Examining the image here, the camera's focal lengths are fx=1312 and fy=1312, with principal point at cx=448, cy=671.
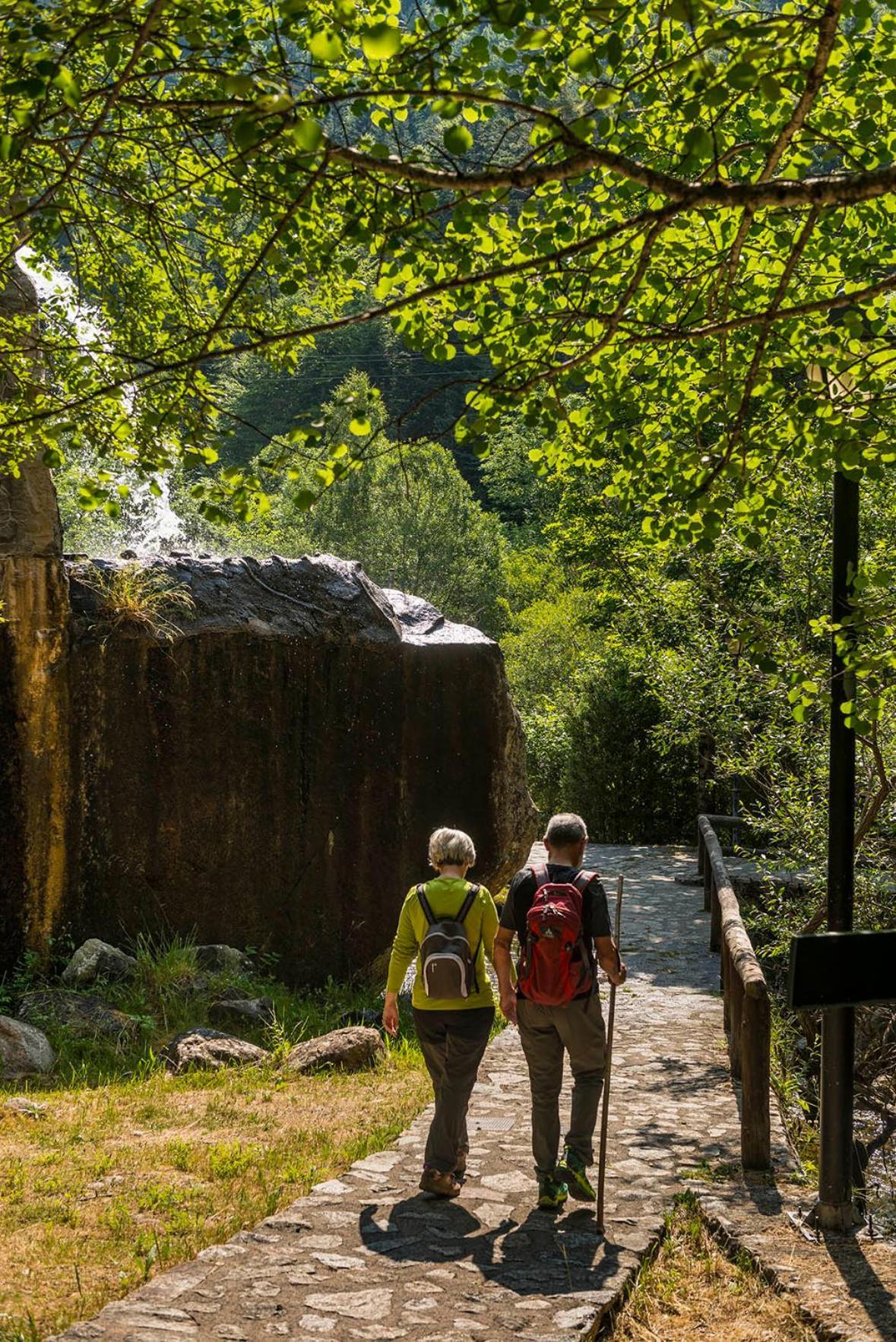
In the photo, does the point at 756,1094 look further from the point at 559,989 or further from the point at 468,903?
the point at 468,903

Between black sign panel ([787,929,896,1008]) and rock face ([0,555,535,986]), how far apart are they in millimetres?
7269

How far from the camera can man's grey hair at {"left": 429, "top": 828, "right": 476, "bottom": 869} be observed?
6117 millimetres

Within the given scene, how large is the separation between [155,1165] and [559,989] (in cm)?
246

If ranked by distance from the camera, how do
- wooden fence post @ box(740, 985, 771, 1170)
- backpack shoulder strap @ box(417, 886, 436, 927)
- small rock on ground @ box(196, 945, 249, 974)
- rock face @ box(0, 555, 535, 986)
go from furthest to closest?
rock face @ box(0, 555, 535, 986)
small rock on ground @ box(196, 945, 249, 974)
wooden fence post @ box(740, 985, 771, 1170)
backpack shoulder strap @ box(417, 886, 436, 927)

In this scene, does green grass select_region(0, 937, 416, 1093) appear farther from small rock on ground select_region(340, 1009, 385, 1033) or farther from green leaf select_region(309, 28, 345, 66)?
green leaf select_region(309, 28, 345, 66)

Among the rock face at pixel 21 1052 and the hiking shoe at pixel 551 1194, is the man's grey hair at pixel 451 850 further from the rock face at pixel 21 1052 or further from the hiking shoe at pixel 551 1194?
the rock face at pixel 21 1052

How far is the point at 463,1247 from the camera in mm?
5383

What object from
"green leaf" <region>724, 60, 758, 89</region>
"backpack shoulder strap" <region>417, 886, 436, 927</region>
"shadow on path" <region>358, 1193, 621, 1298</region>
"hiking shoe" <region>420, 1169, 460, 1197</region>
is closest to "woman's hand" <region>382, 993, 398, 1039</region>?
"backpack shoulder strap" <region>417, 886, 436, 927</region>

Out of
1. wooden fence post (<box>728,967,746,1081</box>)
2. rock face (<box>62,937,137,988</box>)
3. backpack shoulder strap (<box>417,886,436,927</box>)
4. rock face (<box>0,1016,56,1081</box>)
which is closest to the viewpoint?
backpack shoulder strap (<box>417,886,436,927</box>)

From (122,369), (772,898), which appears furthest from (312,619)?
(772,898)

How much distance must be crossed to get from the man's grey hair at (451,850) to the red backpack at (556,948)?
484mm

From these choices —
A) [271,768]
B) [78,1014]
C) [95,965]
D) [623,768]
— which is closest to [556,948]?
[78,1014]

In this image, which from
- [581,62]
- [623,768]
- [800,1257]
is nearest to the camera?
[581,62]

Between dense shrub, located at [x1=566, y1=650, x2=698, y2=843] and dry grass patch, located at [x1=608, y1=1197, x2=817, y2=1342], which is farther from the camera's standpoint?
dense shrub, located at [x1=566, y1=650, x2=698, y2=843]
